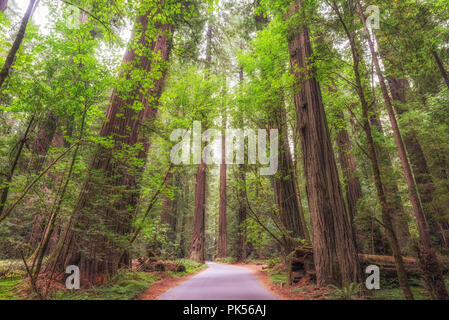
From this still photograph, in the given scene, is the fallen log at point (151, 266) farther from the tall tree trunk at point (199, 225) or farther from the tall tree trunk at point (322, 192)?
the tall tree trunk at point (322, 192)

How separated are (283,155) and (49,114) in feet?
23.6

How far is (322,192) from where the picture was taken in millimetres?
4957

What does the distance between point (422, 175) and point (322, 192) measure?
20.0 ft

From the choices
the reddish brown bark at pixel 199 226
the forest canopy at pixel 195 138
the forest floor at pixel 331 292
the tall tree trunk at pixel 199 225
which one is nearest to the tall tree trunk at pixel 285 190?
the forest canopy at pixel 195 138

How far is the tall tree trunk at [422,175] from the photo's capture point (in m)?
7.70

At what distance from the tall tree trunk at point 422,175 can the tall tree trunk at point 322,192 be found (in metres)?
5.00

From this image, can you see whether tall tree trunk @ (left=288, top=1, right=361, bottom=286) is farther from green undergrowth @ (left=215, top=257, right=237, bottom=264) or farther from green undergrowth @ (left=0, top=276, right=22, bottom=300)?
green undergrowth @ (left=215, top=257, right=237, bottom=264)

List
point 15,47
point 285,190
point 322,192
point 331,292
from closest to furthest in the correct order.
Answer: point 15,47 → point 331,292 → point 322,192 → point 285,190

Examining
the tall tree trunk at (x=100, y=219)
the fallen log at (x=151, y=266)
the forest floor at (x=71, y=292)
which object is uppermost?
the tall tree trunk at (x=100, y=219)

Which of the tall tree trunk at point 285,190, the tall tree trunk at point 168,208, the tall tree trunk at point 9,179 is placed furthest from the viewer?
the tall tree trunk at point 285,190

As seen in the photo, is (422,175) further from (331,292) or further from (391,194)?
(331,292)

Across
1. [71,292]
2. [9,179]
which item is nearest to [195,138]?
[9,179]

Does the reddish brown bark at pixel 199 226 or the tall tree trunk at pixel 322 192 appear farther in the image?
the reddish brown bark at pixel 199 226
